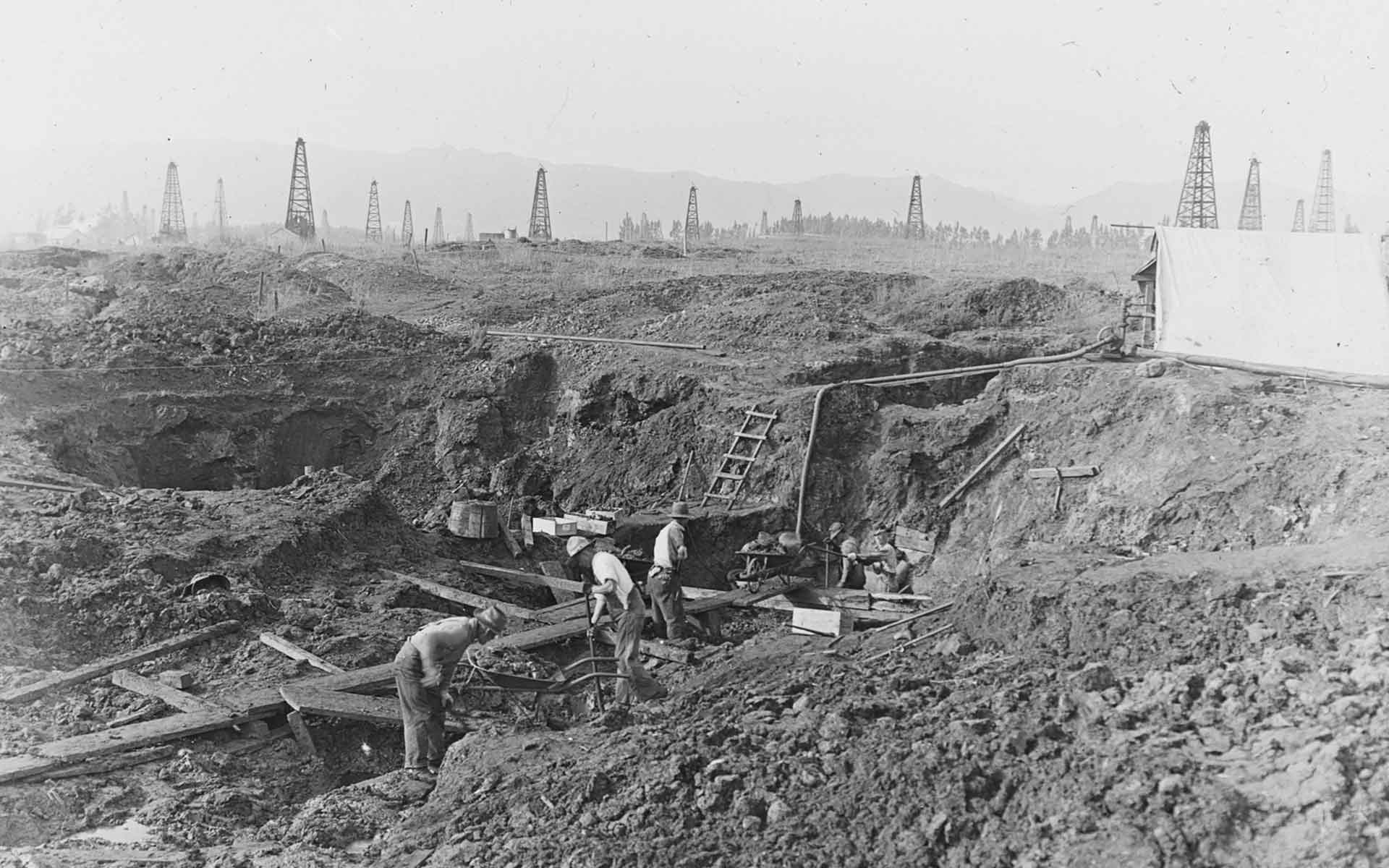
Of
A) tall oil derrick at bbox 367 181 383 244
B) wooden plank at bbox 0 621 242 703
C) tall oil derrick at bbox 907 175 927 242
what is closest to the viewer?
wooden plank at bbox 0 621 242 703

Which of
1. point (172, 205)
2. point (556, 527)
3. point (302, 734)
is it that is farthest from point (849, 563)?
point (172, 205)

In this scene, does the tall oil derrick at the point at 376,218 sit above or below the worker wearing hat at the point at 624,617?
above

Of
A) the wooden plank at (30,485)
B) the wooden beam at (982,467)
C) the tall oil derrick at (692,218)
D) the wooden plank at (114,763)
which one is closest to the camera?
the wooden plank at (114,763)

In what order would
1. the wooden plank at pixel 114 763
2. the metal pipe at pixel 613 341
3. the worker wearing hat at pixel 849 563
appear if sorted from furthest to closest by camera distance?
1. the metal pipe at pixel 613 341
2. the worker wearing hat at pixel 849 563
3. the wooden plank at pixel 114 763

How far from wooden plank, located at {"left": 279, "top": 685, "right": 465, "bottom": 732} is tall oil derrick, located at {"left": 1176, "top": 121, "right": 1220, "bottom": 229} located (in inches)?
926

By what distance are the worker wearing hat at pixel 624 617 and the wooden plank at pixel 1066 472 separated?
575 centimetres

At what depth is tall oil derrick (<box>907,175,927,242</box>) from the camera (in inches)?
1612

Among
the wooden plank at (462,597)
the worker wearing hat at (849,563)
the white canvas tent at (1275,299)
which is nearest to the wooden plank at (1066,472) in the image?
the worker wearing hat at (849,563)

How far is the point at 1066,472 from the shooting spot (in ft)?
40.1

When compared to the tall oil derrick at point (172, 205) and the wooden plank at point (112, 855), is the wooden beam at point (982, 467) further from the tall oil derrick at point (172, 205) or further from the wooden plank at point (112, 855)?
the tall oil derrick at point (172, 205)

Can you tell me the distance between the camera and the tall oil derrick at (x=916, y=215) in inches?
1612

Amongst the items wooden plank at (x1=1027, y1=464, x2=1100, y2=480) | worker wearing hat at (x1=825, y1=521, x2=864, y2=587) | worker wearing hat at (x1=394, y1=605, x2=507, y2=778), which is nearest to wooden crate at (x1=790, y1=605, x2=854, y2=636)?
worker wearing hat at (x1=825, y1=521, x2=864, y2=587)

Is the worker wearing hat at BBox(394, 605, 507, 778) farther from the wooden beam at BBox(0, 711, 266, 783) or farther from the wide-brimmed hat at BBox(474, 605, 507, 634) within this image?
the wooden beam at BBox(0, 711, 266, 783)

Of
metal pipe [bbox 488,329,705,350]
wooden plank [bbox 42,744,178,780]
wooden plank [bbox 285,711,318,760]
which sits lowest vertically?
wooden plank [bbox 285,711,318,760]
